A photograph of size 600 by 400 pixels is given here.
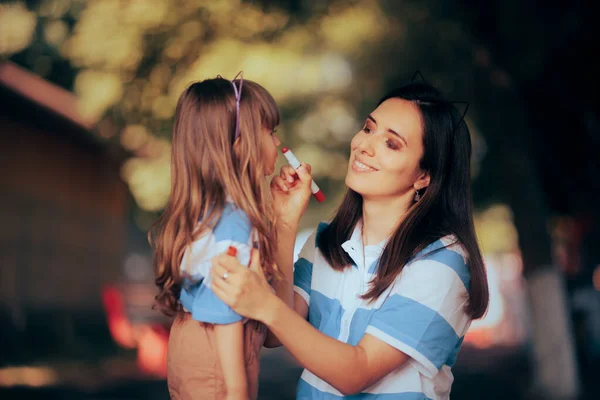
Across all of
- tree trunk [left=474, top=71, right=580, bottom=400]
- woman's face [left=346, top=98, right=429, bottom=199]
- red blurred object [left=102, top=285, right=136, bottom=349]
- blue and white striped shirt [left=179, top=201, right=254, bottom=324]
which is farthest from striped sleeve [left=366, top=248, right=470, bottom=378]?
red blurred object [left=102, top=285, right=136, bottom=349]

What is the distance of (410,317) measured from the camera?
2492 millimetres

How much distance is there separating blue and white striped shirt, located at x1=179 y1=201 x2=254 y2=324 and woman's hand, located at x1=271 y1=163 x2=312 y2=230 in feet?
0.90

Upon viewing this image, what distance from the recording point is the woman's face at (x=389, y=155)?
280 cm

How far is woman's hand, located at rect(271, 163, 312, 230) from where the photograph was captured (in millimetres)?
2717

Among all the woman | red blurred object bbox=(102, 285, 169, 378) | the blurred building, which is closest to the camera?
the woman

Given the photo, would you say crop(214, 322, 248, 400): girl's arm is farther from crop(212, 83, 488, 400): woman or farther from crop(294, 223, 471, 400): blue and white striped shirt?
crop(294, 223, 471, 400): blue and white striped shirt

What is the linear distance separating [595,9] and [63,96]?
774 cm

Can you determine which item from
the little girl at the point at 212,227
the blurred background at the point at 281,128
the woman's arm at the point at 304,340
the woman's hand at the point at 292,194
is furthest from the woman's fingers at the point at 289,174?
the blurred background at the point at 281,128

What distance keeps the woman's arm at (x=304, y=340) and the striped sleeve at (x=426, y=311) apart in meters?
0.05

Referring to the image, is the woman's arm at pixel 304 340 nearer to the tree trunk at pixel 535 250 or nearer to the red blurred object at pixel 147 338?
the tree trunk at pixel 535 250

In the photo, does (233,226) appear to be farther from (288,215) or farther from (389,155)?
(389,155)

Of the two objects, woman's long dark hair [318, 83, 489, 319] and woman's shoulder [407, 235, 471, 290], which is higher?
woman's long dark hair [318, 83, 489, 319]

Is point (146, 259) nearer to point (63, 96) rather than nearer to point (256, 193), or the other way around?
point (63, 96)

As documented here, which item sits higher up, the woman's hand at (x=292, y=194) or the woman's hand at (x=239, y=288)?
the woman's hand at (x=292, y=194)
